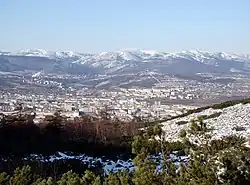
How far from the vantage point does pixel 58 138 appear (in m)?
29.0

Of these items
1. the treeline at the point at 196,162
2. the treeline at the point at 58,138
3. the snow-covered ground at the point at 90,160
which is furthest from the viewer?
the treeline at the point at 58,138

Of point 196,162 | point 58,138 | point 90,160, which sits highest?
point 196,162

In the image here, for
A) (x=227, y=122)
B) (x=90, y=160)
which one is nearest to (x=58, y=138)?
(x=90, y=160)

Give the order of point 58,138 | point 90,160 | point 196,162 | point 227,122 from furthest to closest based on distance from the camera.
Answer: point 227,122 < point 58,138 < point 90,160 < point 196,162

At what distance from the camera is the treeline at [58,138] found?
1019 inches

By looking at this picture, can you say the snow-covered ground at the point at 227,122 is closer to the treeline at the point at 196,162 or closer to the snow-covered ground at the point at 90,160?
the snow-covered ground at the point at 90,160

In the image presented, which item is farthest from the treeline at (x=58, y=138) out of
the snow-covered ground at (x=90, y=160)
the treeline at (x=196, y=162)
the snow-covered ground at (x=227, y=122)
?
the treeline at (x=196, y=162)

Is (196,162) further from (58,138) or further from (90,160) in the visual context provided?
(58,138)

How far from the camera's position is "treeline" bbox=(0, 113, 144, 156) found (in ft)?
84.9

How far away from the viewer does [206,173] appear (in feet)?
27.4

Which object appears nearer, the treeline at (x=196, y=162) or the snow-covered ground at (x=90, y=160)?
the treeline at (x=196, y=162)

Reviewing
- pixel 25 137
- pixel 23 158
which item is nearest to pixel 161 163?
pixel 23 158

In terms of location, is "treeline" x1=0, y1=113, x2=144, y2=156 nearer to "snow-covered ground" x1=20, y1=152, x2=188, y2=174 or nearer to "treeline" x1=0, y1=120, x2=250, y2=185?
"snow-covered ground" x1=20, y1=152, x2=188, y2=174

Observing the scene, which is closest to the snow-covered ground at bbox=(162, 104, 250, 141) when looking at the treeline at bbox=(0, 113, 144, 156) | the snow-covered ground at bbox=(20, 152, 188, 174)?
the treeline at bbox=(0, 113, 144, 156)
